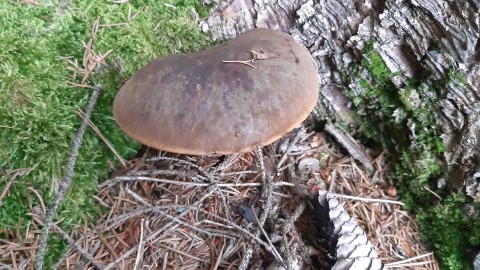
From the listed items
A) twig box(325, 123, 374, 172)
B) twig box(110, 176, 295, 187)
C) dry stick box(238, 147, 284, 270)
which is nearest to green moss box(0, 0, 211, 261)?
twig box(110, 176, 295, 187)

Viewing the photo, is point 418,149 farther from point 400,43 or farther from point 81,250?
point 81,250

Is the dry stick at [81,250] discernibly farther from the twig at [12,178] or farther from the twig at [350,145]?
the twig at [350,145]

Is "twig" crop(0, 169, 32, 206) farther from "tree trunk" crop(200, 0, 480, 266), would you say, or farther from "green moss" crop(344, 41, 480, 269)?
"green moss" crop(344, 41, 480, 269)

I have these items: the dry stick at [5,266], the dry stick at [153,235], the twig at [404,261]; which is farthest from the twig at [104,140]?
the twig at [404,261]

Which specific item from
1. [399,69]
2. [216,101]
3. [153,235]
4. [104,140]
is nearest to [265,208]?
[153,235]

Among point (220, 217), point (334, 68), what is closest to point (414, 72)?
point (334, 68)

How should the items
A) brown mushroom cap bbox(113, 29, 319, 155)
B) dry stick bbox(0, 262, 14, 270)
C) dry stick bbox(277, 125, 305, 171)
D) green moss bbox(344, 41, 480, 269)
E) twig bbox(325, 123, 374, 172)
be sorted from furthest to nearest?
twig bbox(325, 123, 374, 172) < dry stick bbox(277, 125, 305, 171) < green moss bbox(344, 41, 480, 269) < dry stick bbox(0, 262, 14, 270) < brown mushroom cap bbox(113, 29, 319, 155)
